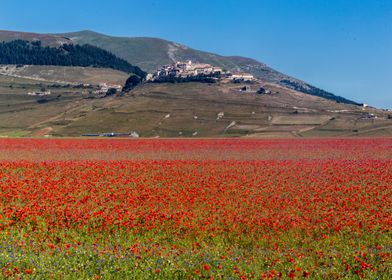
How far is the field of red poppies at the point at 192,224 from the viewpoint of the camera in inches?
476

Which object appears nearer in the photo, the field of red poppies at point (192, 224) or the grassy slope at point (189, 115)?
the field of red poppies at point (192, 224)

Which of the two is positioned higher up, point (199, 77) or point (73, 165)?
point (199, 77)

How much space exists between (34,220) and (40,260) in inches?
209

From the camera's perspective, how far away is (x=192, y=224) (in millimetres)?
17016

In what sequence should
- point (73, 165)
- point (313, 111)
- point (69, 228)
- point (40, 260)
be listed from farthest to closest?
point (313, 111) → point (73, 165) → point (69, 228) → point (40, 260)

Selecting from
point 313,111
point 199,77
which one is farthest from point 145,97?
point 313,111

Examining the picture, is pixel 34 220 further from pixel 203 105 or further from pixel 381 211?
pixel 203 105

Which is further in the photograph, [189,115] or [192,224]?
[189,115]

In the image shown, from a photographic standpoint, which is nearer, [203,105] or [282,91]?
[203,105]

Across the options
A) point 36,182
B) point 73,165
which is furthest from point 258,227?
point 73,165

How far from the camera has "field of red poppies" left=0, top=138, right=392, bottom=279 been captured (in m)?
12.1

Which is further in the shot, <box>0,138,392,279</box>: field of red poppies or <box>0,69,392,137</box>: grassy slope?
<box>0,69,392,137</box>: grassy slope

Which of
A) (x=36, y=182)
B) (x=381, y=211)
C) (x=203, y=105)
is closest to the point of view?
(x=381, y=211)

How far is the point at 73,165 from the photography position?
105 ft
